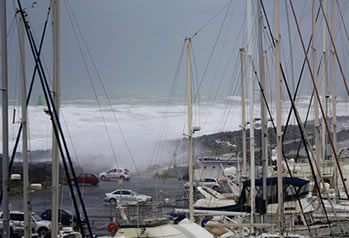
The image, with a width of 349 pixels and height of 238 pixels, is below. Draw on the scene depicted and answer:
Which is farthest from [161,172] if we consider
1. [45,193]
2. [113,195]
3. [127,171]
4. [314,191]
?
[314,191]

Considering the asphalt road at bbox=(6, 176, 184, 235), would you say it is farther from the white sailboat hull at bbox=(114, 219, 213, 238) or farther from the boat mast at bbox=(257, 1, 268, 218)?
the boat mast at bbox=(257, 1, 268, 218)

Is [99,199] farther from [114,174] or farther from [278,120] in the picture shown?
[278,120]

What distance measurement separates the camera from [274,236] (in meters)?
11.6

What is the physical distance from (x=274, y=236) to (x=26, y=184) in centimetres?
529

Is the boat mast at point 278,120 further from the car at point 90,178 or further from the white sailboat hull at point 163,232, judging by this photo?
the car at point 90,178

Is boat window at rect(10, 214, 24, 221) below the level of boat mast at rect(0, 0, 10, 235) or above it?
below

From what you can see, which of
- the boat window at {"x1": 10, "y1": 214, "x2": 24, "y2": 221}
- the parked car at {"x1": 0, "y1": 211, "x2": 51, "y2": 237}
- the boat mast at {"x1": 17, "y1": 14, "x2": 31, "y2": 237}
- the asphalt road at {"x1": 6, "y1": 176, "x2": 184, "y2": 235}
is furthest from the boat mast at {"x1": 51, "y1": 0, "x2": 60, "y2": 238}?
the boat window at {"x1": 10, "y1": 214, "x2": 24, "y2": 221}

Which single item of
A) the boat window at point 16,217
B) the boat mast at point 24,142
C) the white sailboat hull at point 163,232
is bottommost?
the boat window at point 16,217

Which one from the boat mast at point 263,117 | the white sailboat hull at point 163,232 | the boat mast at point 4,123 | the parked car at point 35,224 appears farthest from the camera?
the parked car at point 35,224

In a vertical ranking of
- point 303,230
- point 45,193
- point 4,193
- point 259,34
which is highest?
point 259,34

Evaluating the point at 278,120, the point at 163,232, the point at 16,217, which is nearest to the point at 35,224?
the point at 16,217

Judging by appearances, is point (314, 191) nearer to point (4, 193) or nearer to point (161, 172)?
point (4, 193)

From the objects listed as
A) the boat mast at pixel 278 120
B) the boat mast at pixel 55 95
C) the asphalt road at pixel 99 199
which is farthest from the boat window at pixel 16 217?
the boat mast at pixel 278 120

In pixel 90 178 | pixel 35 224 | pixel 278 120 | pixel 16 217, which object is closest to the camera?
pixel 278 120
